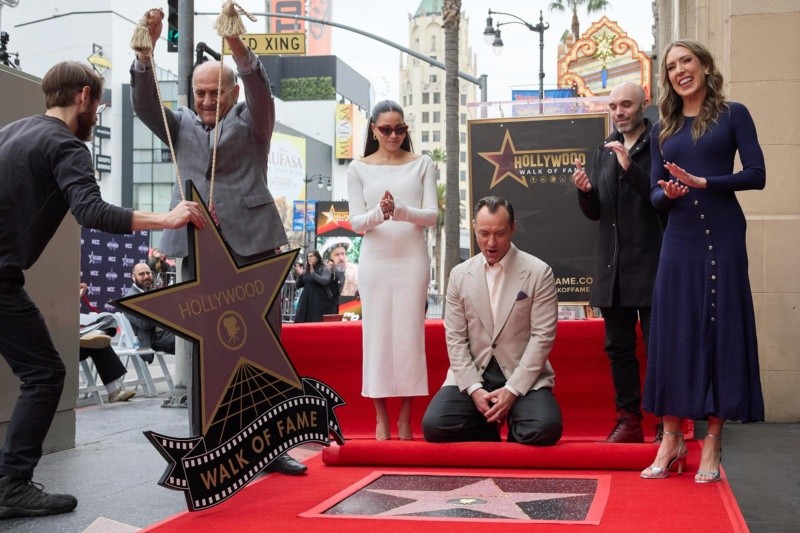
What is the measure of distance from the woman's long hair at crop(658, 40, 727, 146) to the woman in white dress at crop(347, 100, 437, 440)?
1.40 meters

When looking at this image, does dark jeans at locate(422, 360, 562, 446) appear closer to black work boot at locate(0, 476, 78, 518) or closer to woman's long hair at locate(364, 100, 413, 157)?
woman's long hair at locate(364, 100, 413, 157)

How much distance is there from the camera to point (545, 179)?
7758mm

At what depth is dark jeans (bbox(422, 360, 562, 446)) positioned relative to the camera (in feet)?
16.3

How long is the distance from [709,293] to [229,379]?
218 centimetres

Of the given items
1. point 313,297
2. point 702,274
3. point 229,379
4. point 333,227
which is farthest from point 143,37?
point 333,227

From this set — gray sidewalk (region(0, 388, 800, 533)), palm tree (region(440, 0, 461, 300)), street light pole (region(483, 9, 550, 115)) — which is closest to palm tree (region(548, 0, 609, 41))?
street light pole (region(483, 9, 550, 115))

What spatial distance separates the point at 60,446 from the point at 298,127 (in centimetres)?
7905

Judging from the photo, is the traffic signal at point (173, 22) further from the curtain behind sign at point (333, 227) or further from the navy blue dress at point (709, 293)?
the curtain behind sign at point (333, 227)

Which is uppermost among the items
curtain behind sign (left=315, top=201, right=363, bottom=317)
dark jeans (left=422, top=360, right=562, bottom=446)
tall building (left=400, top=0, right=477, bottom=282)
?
tall building (left=400, top=0, right=477, bottom=282)

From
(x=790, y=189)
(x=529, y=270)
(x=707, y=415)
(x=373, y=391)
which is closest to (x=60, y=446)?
(x=373, y=391)

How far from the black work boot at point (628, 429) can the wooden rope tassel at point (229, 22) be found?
9.30ft

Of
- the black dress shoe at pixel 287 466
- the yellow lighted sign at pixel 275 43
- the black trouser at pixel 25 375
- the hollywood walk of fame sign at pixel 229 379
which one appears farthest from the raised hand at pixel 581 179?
the yellow lighted sign at pixel 275 43

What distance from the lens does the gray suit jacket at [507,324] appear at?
17.0 ft

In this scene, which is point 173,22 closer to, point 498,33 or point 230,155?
point 230,155
